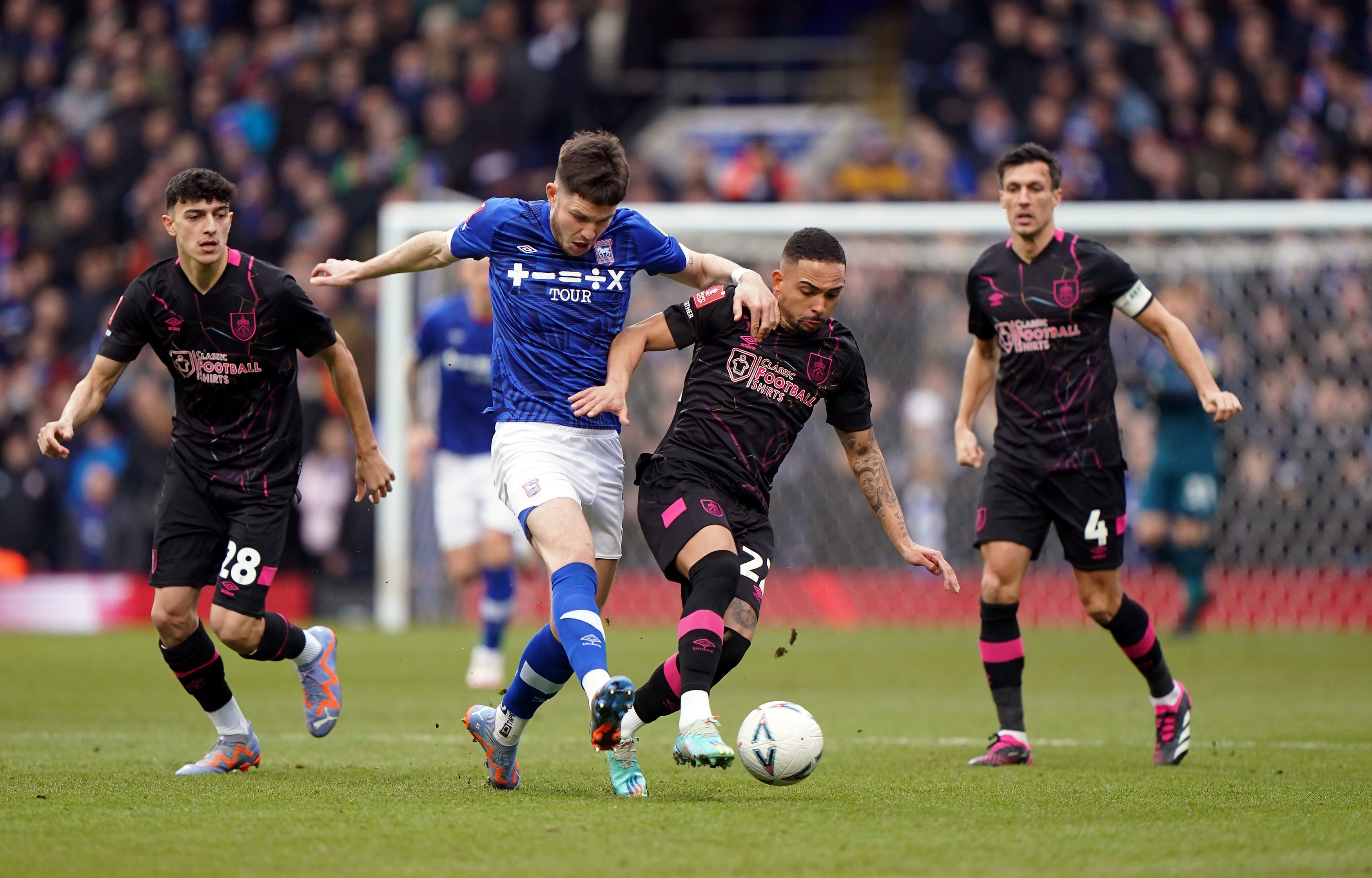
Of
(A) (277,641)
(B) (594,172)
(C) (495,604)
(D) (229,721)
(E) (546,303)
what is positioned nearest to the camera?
(B) (594,172)

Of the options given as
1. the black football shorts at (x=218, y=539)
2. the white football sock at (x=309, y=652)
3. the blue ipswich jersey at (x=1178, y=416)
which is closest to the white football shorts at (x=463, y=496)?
the white football sock at (x=309, y=652)

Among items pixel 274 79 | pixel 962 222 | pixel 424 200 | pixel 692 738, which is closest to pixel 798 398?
pixel 692 738

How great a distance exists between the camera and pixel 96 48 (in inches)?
816

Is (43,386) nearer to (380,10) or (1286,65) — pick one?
(380,10)

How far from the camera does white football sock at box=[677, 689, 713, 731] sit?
5.02 m

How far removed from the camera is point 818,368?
5902 mm

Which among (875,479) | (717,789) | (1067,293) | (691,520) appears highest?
(1067,293)

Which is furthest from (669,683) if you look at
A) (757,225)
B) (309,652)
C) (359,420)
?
(757,225)

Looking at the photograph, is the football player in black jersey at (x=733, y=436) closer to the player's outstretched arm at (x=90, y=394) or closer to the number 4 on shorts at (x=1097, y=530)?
the number 4 on shorts at (x=1097, y=530)

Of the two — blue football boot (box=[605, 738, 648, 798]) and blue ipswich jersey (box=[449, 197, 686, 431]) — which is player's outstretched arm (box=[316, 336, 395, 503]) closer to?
blue ipswich jersey (box=[449, 197, 686, 431])

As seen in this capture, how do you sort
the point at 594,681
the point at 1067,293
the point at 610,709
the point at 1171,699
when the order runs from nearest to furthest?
the point at 610,709 < the point at 594,681 < the point at 1171,699 < the point at 1067,293

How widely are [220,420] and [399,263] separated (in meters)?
1.08

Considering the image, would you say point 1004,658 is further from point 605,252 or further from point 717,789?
point 605,252

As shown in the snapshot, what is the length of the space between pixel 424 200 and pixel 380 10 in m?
5.27
